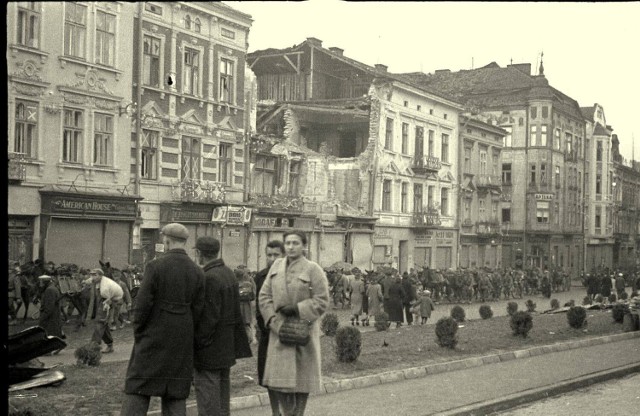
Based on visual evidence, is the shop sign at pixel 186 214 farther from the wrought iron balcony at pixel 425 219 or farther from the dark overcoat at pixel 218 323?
the dark overcoat at pixel 218 323

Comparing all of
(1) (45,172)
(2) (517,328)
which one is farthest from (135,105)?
(2) (517,328)

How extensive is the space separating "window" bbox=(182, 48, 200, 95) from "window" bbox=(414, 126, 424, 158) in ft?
64.2

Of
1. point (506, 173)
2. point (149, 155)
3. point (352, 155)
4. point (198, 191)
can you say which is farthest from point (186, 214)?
point (506, 173)

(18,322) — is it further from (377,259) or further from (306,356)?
(377,259)

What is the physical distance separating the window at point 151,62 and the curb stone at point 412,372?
689 inches

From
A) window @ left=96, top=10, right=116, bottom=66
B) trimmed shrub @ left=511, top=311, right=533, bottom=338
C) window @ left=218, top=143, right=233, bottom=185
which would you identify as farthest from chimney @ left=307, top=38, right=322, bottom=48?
trimmed shrub @ left=511, top=311, right=533, bottom=338

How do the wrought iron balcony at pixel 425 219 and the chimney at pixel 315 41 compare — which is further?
the wrought iron balcony at pixel 425 219


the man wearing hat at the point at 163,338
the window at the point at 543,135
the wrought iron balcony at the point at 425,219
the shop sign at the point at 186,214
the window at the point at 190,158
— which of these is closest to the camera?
the man wearing hat at the point at 163,338

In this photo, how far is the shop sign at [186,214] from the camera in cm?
3066

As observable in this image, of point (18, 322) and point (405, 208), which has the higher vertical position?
point (405, 208)

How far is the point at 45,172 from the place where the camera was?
25719 millimetres

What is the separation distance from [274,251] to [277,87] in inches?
1589

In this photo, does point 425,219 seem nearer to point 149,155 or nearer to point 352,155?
point 352,155

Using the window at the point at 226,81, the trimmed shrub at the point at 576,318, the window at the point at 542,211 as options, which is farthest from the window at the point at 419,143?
the trimmed shrub at the point at 576,318
